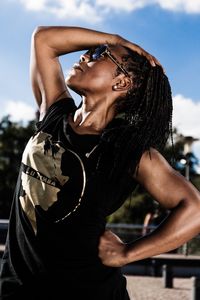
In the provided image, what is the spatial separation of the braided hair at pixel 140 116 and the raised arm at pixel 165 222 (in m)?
0.11

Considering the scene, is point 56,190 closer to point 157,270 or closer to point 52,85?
point 52,85

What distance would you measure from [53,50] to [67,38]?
0.09 metres

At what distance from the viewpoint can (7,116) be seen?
43719 millimetres

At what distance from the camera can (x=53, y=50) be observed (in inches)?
102

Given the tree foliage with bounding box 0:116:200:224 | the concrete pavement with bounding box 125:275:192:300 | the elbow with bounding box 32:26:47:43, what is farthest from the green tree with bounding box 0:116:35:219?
the elbow with bounding box 32:26:47:43

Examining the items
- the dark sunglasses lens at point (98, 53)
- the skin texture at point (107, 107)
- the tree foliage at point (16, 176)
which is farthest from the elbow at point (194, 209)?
the tree foliage at point (16, 176)

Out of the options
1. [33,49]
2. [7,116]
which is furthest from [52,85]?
[7,116]

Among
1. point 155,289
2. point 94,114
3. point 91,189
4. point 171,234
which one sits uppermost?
point 94,114

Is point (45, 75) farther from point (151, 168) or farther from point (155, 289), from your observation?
point (155, 289)

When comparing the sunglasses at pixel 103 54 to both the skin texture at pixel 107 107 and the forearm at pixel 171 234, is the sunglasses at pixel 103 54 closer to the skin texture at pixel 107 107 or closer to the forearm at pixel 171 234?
the skin texture at pixel 107 107

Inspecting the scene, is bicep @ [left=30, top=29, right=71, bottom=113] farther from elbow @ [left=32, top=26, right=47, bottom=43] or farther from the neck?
the neck

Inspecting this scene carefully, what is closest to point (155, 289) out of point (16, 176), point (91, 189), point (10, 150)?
point (91, 189)

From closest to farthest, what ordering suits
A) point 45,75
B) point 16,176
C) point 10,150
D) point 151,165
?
1. point 151,165
2. point 45,75
3. point 16,176
4. point 10,150

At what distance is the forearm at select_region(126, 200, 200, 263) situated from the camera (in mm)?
2041
